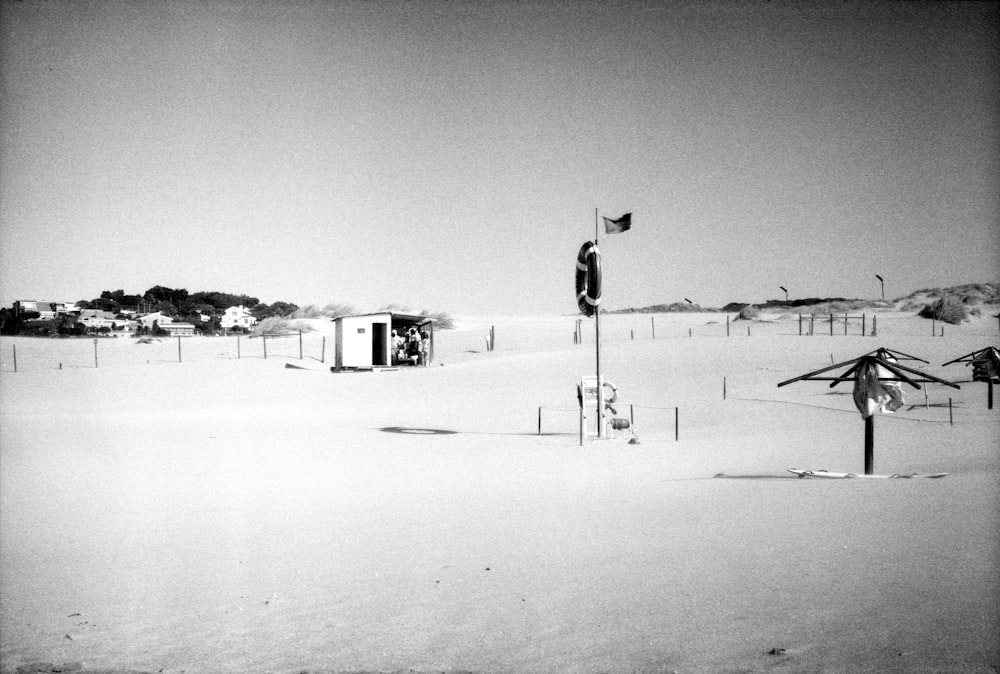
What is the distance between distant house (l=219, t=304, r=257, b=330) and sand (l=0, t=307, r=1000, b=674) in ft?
169

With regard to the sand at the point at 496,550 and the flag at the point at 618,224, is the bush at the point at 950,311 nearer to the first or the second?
the sand at the point at 496,550

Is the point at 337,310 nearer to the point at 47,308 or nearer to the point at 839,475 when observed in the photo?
the point at 47,308

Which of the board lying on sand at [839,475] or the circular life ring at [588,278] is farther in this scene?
the circular life ring at [588,278]

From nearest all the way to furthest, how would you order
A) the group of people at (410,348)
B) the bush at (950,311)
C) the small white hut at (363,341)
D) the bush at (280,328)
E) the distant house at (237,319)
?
1. the bush at (950,311)
2. the small white hut at (363,341)
3. the group of people at (410,348)
4. the bush at (280,328)
5. the distant house at (237,319)

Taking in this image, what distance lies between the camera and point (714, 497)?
848cm

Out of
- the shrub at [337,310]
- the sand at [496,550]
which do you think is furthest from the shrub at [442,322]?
the sand at [496,550]

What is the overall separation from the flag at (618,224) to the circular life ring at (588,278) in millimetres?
508

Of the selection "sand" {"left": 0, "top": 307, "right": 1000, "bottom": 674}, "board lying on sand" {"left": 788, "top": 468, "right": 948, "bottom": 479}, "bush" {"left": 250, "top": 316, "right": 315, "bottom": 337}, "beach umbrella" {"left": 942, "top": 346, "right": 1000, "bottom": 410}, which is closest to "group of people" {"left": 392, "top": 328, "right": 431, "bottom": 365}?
"sand" {"left": 0, "top": 307, "right": 1000, "bottom": 674}

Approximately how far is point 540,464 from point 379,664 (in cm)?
746

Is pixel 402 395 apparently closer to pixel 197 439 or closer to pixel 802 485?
pixel 197 439

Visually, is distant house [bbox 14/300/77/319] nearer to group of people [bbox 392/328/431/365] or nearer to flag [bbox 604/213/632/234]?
group of people [bbox 392/328/431/365]

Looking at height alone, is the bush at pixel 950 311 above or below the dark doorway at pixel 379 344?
above

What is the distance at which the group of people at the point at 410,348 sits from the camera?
1287 inches

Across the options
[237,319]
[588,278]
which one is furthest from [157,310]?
[588,278]
